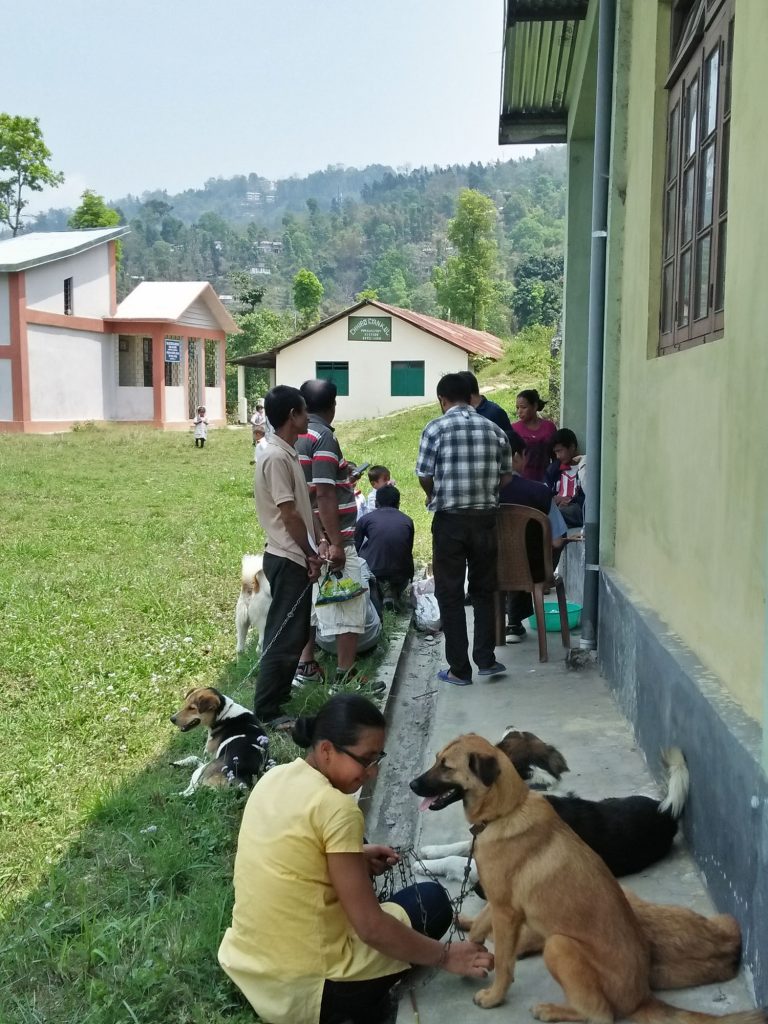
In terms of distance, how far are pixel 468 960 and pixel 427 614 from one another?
206 inches

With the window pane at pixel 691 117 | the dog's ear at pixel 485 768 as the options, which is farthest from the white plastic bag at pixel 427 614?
the dog's ear at pixel 485 768

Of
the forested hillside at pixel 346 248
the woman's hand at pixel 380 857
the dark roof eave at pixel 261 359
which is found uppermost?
the forested hillside at pixel 346 248

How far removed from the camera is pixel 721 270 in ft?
13.4

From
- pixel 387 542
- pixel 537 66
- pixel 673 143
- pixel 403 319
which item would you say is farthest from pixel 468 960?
pixel 403 319

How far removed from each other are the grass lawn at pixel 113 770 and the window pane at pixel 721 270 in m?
3.01

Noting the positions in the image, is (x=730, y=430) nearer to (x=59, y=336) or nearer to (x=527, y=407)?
(x=527, y=407)

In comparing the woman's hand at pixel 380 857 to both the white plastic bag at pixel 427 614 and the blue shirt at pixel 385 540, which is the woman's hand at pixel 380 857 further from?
the blue shirt at pixel 385 540

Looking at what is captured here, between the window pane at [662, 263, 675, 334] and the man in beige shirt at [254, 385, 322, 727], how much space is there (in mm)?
1976

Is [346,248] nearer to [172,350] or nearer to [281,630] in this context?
[172,350]

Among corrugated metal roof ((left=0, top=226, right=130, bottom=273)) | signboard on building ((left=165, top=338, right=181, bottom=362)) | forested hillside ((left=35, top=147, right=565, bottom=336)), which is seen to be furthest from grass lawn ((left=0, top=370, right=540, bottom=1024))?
forested hillside ((left=35, top=147, right=565, bottom=336))

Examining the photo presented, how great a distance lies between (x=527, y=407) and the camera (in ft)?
30.7

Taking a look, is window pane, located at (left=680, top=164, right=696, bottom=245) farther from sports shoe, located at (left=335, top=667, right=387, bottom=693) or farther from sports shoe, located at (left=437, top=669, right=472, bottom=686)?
sports shoe, located at (left=335, top=667, right=387, bottom=693)

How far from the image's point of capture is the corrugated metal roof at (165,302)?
34.8 meters

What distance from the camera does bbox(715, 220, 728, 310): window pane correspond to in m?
4.04
